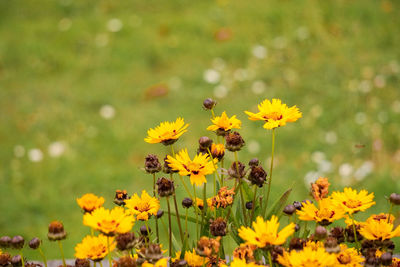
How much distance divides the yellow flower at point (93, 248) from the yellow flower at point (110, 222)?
0.05 m

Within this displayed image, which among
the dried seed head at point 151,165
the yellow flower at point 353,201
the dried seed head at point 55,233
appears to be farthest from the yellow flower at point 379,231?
the dried seed head at point 55,233

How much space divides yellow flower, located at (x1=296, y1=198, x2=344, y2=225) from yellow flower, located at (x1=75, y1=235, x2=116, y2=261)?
0.99 ft

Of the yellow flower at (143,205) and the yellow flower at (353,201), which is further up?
the yellow flower at (143,205)

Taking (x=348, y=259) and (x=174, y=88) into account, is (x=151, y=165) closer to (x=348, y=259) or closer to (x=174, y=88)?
(x=348, y=259)

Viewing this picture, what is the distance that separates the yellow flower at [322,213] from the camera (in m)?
0.84

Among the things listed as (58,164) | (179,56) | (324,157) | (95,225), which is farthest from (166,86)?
(95,225)

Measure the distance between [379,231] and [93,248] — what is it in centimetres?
45

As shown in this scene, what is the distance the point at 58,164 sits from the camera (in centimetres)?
286

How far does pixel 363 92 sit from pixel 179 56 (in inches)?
51.3

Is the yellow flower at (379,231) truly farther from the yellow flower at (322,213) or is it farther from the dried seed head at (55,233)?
the dried seed head at (55,233)

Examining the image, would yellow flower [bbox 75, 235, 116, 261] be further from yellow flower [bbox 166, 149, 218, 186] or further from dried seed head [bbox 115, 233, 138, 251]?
yellow flower [bbox 166, 149, 218, 186]

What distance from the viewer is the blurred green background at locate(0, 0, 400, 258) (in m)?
2.69

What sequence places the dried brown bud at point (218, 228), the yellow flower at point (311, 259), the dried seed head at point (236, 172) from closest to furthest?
the yellow flower at point (311, 259) < the dried brown bud at point (218, 228) < the dried seed head at point (236, 172)

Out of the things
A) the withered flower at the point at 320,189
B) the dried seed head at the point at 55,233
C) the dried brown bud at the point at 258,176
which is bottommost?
the dried seed head at the point at 55,233
